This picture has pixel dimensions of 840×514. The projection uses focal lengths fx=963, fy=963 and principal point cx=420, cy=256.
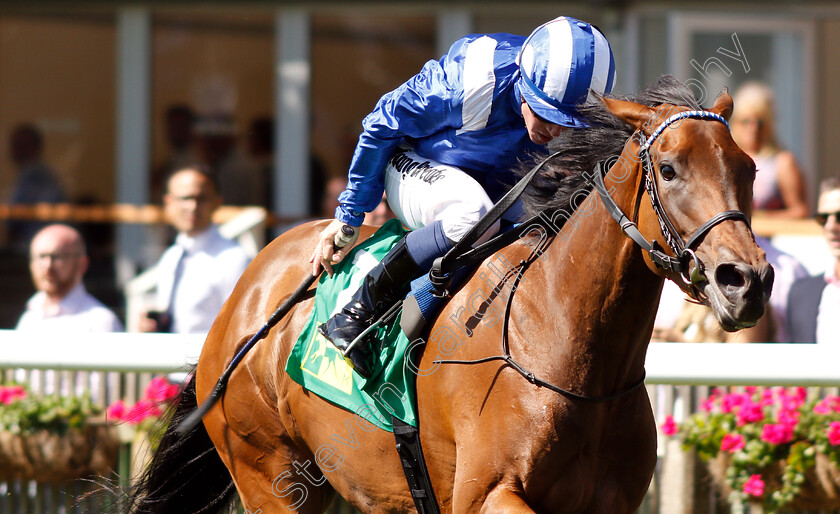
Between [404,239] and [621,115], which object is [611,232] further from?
[404,239]

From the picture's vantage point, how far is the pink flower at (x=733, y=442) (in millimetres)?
3561

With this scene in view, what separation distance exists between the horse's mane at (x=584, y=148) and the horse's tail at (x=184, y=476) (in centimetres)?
176

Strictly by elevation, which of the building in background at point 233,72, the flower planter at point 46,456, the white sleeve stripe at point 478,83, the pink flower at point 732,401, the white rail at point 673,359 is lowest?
the flower planter at point 46,456

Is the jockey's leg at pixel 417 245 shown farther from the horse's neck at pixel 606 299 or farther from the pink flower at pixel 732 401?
the pink flower at pixel 732 401

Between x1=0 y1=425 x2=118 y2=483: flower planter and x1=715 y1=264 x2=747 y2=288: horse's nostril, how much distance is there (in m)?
2.78

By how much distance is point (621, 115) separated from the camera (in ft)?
8.05

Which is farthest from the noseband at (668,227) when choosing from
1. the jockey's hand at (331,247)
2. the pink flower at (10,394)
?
the pink flower at (10,394)

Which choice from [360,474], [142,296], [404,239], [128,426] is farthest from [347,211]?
[142,296]

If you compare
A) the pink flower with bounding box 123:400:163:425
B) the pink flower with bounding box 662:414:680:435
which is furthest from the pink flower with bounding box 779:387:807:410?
the pink flower with bounding box 123:400:163:425

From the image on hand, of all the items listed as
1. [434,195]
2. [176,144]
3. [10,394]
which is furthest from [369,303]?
[176,144]

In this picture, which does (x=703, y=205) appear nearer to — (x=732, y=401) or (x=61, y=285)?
(x=732, y=401)

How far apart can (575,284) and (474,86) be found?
0.69m

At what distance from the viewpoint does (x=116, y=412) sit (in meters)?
3.99

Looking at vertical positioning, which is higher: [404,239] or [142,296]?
[404,239]
